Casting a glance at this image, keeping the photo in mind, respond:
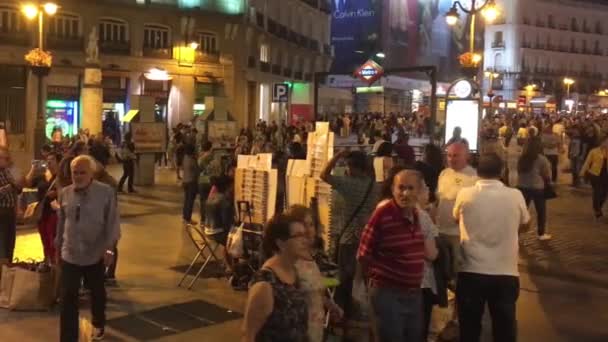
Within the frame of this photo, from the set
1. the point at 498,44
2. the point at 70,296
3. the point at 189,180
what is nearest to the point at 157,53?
the point at 189,180

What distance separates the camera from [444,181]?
263 inches

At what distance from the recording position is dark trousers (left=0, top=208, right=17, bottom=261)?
322 inches

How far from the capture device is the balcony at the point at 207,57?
1521 inches

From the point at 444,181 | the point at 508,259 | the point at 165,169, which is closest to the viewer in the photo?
the point at 508,259

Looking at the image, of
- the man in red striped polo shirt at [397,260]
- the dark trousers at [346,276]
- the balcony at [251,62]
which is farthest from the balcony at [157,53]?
the man in red striped polo shirt at [397,260]

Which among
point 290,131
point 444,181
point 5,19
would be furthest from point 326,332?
point 5,19

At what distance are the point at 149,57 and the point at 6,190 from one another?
2935 cm

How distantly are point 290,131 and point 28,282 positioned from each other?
18.9 metres

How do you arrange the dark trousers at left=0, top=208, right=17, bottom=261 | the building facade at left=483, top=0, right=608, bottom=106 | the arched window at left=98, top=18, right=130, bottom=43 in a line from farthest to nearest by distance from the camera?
1. the building facade at left=483, top=0, right=608, bottom=106
2. the arched window at left=98, top=18, right=130, bottom=43
3. the dark trousers at left=0, top=208, right=17, bottom=261

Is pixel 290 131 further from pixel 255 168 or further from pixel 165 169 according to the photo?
pixel 255 168

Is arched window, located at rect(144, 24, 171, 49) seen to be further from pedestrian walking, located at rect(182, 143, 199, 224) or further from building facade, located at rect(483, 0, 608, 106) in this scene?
building facade, located at rect(483, 0, 608, 106)

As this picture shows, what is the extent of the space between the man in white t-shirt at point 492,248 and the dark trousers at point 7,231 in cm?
523

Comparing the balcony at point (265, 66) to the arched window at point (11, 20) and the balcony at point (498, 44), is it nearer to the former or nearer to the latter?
the arched window at point (11, 20)

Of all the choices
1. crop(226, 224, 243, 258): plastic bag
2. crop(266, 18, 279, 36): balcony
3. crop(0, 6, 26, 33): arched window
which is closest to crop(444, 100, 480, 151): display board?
crop(226, 224, 243, 258): plastic bag
